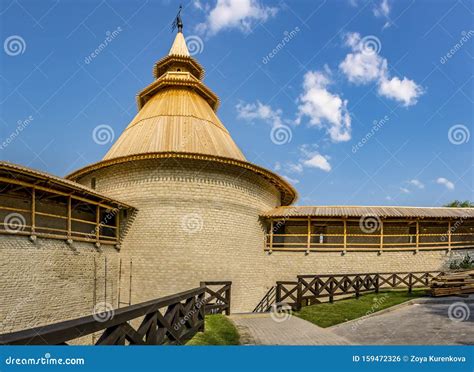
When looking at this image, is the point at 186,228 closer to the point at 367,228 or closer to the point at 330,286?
the point at 330,286

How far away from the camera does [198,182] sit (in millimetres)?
15797

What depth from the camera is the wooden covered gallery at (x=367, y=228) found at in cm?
1733

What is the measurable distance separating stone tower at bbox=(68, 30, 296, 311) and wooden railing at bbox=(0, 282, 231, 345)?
6.44 meters

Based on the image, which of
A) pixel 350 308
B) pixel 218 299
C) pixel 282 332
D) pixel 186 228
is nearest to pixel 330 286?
pixel 350 308

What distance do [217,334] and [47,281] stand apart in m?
6.38

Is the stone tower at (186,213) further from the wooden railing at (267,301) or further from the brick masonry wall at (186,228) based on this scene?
the wooden railing at (267,301)

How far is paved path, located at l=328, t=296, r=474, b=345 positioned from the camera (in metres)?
7.59

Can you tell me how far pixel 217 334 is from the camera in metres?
8.52

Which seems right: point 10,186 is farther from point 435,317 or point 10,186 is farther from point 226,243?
point 435,317

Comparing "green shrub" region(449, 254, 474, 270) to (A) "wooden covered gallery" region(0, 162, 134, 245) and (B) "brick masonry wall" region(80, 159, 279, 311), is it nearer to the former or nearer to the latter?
(B) "brick masonry wall" region(80, 159, 279, 311)

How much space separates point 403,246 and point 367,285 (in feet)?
14.6

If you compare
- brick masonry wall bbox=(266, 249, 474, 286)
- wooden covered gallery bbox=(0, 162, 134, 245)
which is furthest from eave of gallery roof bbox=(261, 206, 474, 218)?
wooden covered gallery bbox=(0, 162, 134, 245)

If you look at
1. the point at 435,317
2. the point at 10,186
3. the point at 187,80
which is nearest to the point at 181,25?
the point at 187,80

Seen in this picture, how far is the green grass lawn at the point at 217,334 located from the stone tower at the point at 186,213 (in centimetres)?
497
